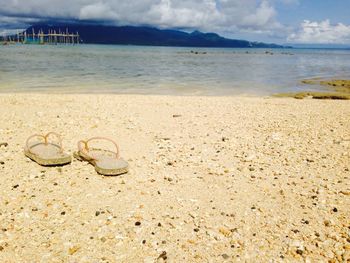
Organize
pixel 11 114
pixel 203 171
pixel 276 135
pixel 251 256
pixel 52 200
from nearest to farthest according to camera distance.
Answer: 1. pixel 251 256
2. pixel 52 200
3. pixel 203 171
4. pixel 276 135
5. pixel 11 114

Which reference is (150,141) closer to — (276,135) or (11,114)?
(276,135)

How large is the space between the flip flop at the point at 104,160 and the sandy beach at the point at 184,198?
153 mm

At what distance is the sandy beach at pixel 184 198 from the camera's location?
4730 mm

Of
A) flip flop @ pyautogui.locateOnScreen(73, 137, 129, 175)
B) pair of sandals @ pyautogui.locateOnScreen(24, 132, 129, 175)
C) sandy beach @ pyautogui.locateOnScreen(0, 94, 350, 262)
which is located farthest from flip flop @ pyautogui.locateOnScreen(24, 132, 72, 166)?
flip flop @ pyautogui.locateOnScreen(73, 137, 129, 175)

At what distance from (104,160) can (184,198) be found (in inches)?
85.4

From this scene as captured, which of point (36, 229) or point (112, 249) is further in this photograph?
Answer: point (36, 229)

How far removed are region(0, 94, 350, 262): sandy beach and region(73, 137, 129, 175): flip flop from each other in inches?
6.0

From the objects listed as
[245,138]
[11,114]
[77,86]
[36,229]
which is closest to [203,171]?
[245,138]

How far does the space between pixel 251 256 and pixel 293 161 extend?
398 centimetres

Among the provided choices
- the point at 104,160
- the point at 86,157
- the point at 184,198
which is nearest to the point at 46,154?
the point at 86,157

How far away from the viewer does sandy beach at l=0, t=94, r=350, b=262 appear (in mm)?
4730

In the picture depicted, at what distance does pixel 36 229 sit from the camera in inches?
201

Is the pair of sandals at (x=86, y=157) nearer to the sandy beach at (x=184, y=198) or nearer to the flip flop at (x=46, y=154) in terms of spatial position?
the flip flop at (x=46, y=154)

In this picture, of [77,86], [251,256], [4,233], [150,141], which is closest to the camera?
[251,256]
